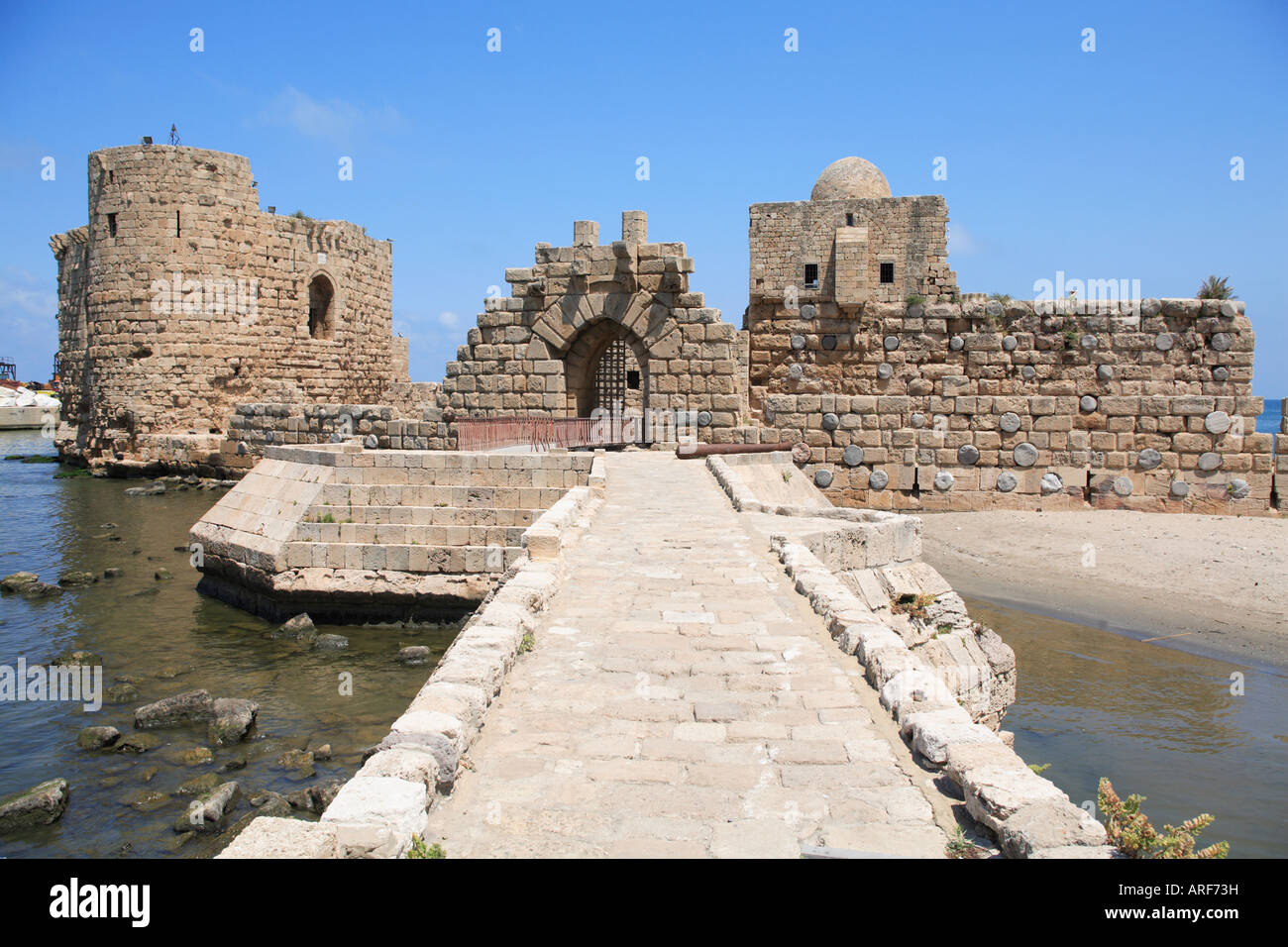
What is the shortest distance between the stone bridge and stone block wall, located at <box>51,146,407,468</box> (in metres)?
20.4

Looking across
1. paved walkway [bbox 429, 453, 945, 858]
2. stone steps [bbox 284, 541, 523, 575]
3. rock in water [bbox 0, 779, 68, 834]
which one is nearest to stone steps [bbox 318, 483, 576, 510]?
stone steps [bbox 284, 541, 523, 575]

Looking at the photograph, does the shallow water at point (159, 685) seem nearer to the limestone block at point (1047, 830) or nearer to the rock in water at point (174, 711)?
the rock in water at point (174, 711)

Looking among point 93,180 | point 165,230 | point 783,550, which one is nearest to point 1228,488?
point 783,550

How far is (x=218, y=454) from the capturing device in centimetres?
2308

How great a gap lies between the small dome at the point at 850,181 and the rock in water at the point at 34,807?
24269 mm

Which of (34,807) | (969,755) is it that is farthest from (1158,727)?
(34,807)

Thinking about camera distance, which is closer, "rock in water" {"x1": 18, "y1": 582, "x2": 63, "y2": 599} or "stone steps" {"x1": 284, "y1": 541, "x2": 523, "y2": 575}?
"stone steps" {"x1": 284, "y1": 541, "x2": 523, "y2": 575}

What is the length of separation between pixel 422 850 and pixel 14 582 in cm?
1185

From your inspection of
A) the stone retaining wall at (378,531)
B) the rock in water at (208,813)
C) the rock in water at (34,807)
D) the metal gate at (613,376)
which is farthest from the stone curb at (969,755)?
the metal gate at (613,376)

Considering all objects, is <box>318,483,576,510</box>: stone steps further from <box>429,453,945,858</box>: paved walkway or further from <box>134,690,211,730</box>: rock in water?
<box>429,453,945,858</box>: paved walkway

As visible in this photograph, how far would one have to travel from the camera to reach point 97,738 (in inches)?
279

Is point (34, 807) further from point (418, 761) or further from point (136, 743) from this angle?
point (418, 761)

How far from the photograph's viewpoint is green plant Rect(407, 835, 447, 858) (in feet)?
9.08
